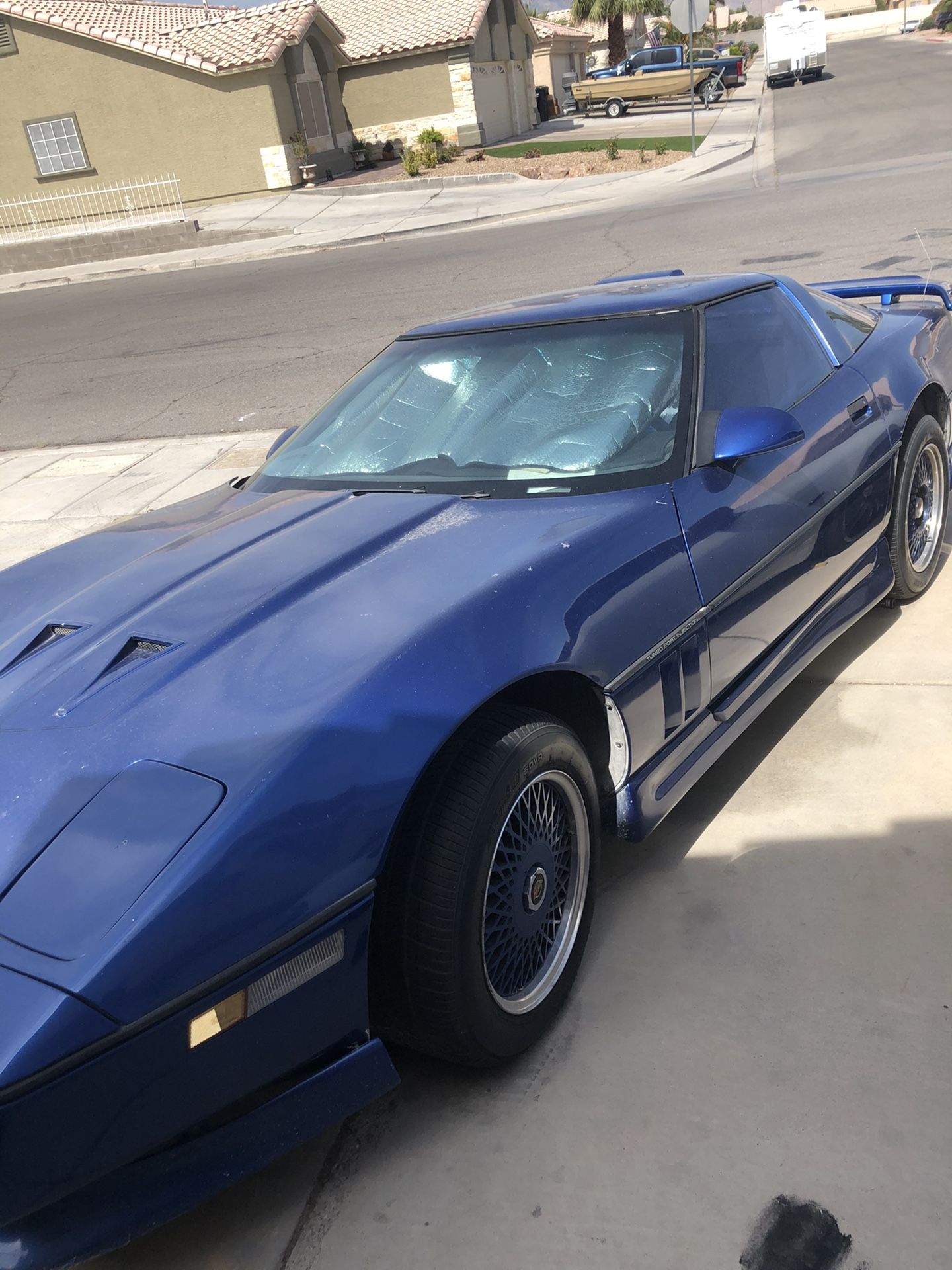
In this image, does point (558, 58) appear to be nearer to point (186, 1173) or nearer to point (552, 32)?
point (552, 32)

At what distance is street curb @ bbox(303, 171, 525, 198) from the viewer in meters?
22.8

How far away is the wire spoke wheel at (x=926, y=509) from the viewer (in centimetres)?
411

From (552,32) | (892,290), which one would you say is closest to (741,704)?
(892,290)

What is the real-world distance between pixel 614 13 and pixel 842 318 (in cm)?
4514

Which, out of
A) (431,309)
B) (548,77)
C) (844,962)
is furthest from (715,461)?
(548,77)

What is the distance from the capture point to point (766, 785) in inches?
127

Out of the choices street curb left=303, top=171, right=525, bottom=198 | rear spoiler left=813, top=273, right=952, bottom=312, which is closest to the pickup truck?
street curb left=303, top=171, right=525, bottom=198

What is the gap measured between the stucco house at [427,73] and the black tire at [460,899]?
31.1 metres

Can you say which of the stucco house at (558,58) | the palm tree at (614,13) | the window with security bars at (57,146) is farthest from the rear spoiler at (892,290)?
the palm tree at (614,13)

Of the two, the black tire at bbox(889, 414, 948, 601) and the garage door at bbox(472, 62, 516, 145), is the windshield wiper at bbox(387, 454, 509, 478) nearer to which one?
the black tire at bbox(889, 414, 948, 601)

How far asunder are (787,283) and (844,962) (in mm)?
2441

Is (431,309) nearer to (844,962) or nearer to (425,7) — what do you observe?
(844,962)

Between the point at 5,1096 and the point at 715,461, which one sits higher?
the point at 715,461

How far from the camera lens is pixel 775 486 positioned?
3084 mm
